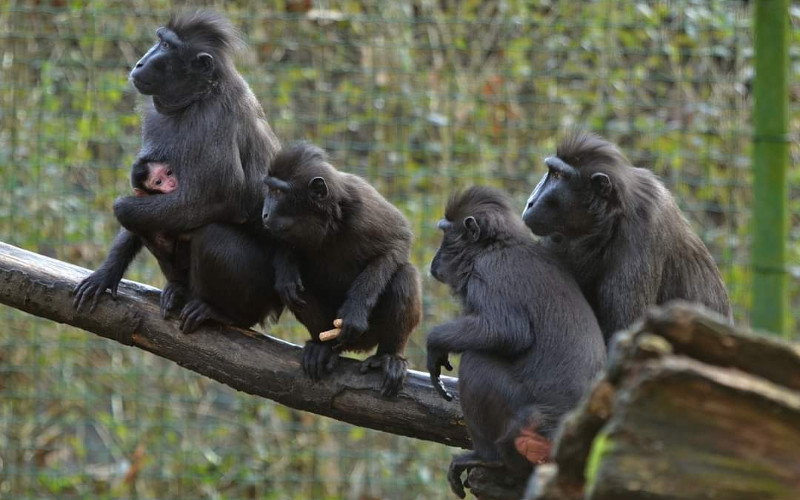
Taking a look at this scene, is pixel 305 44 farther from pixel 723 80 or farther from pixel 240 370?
pixel 240 370

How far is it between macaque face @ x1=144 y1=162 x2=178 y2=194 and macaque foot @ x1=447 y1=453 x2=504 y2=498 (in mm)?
1866

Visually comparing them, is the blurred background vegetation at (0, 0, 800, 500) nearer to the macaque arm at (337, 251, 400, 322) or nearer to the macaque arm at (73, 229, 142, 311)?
the macaque arm at (73, 229, 142, 311)

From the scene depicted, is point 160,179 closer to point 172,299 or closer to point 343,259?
point 172,299

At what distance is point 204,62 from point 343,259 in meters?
1.18

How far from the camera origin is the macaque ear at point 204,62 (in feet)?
16.2

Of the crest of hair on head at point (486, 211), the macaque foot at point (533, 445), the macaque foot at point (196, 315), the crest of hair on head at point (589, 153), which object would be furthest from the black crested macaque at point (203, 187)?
the macaque foot at point (533, 445)

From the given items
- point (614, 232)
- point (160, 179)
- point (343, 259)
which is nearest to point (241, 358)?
point (343, 259)

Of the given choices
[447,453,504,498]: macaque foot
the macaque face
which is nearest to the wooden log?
[447,453,504,498]: macaque foot

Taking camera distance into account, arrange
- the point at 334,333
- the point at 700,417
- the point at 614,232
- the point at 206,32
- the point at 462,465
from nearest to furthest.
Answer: the point at 700,417 → the point at 462,465 → the point at 614,232 → the point at 334,333 → the point at 206,32

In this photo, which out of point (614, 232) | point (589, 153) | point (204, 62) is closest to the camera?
point (614, 232)

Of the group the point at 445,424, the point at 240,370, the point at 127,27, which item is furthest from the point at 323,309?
the point at 127,27

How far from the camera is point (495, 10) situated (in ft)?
27.2

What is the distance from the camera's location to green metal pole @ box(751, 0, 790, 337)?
5.05 metres

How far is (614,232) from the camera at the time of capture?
4141 millimetres
